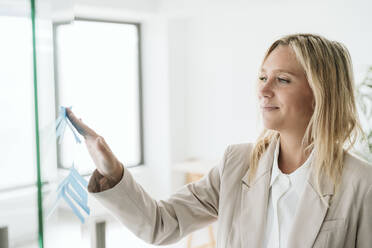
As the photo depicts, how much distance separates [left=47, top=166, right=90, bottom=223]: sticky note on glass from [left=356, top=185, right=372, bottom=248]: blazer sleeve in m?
0.79

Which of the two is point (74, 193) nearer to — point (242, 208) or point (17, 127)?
point (17, 127)

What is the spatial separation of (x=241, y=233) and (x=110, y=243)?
3.37 meters

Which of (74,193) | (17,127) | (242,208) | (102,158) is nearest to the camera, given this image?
(17,127)

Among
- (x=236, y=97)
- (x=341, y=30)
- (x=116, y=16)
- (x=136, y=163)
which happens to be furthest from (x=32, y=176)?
(x=136, y=163)

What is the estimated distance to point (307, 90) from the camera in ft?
4.11

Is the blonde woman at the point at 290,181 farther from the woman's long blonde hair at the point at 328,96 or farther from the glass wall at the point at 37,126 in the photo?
the glass wall at the point at 37,126

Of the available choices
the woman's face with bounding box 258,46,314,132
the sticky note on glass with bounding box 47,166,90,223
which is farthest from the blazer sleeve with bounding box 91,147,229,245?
the sticky note on glass with bounding box 47,166,90,223

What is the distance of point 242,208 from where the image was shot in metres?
1.30

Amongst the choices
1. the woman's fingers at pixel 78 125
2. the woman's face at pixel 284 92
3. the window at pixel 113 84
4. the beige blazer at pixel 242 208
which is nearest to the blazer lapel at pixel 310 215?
the beige blazer at pixel 242 208

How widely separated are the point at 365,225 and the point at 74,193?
815 millimetres

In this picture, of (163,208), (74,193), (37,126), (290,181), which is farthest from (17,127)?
(290,181)

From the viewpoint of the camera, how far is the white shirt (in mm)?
1219

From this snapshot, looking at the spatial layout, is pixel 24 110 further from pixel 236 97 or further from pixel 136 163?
pixel 136 163

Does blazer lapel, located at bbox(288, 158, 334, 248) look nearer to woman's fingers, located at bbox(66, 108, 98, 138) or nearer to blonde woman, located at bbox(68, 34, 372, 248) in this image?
blonde woman, located at bbox(68, 34, 372, 248)
